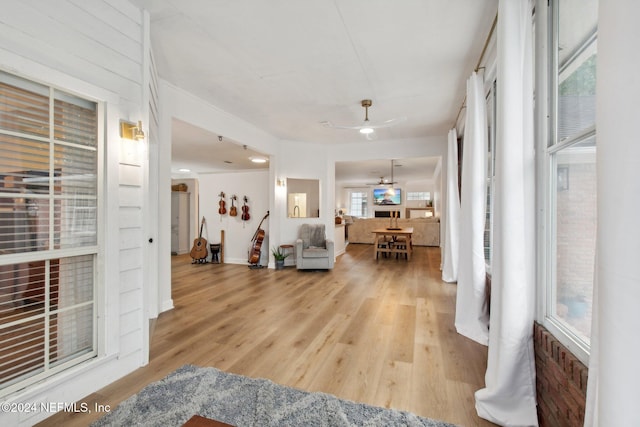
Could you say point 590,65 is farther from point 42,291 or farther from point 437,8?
point 42,291

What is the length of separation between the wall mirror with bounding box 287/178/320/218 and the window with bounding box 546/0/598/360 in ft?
17.0

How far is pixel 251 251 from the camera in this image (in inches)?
255

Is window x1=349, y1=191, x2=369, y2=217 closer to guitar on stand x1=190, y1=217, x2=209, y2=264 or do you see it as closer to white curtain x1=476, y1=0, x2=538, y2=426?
guitar on stand x1=190, y1=217, x2=209, y2=264

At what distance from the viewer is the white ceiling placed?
2238 mm

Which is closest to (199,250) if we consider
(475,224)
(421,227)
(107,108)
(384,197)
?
(107,108)

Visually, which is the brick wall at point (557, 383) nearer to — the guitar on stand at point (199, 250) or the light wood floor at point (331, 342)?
the light wood floor at point (331, 342)

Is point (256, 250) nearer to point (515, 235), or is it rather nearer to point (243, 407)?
point (243, 407)

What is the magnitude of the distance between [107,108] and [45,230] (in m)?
0.90

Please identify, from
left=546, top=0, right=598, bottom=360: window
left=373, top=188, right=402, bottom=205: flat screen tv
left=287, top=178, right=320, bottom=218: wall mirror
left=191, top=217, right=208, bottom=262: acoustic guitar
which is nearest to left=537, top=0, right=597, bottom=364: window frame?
left=546, top=0, right=598, bottom=360: window

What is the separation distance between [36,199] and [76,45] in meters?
1.01

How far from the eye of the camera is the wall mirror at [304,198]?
647cm

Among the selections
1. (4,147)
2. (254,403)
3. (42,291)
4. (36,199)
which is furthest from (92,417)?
(4,147)

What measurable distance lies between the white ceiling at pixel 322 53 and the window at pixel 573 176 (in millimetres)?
987

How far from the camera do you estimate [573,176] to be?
1437 mm
